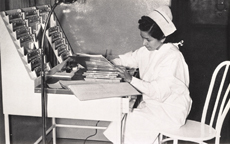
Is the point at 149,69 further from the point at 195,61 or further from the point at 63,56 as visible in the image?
the point at 195,61

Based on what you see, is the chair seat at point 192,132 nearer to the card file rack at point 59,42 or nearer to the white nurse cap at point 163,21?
the white nurse cap at point 163,21

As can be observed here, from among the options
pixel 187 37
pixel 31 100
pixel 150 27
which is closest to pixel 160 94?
pixel 150 27

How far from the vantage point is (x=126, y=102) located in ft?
6.73

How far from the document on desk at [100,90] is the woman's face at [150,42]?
1.13 feet

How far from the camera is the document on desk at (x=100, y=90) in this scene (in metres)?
1.96

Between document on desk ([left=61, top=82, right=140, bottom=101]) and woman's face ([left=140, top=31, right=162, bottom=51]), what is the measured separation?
0.34 m

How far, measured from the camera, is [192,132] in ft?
7.23

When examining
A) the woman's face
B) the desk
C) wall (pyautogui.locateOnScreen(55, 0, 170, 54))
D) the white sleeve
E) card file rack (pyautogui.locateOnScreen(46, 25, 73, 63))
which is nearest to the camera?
the desk

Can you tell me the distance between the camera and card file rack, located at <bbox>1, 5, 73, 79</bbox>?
2.15 m

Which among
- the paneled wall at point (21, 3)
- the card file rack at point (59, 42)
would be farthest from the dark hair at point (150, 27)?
the paneled wall at point (21, 3)

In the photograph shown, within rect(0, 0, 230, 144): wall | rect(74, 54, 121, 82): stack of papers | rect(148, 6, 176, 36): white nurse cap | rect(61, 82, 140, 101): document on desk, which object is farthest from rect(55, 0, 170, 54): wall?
rect(61, 82, 140, 101): document on desk

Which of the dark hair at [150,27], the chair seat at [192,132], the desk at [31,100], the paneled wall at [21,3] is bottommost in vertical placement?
the chair seat at [192,132]

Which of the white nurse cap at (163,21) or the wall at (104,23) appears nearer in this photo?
the white nurse cap at (163,21)

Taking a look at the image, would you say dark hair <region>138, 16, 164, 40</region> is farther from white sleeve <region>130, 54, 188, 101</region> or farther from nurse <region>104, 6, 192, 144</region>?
white sleeve <region>130, 54, 188, 101</region>
